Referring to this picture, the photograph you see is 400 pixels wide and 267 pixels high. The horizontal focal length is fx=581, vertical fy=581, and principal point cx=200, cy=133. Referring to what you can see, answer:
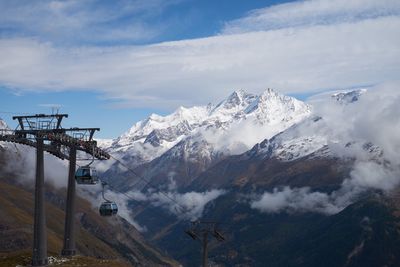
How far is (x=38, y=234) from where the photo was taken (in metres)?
109

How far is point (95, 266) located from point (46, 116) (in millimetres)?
33482

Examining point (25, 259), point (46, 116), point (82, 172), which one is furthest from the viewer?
point (25, 259)

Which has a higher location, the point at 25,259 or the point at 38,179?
the point at 38,179

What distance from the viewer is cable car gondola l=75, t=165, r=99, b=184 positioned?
10456 centimetres

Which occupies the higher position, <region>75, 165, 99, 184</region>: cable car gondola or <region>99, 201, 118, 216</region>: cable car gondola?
<region>75, 165, 99, 184</region>: cable car gondola

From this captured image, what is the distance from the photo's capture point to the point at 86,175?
10444 centimetres

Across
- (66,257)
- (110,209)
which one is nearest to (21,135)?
(110,209)

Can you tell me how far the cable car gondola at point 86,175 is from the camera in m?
105

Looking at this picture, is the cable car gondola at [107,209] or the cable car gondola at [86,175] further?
the cable car gondola at [107,209]

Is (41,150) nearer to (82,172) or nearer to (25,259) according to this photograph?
(82,172)

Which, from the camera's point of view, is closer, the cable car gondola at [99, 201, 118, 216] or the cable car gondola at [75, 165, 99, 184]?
the cable car gondola at [75, 165, 99, 184]

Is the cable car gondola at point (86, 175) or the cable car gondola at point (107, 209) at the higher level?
the cable car gondola at point (86, 175)

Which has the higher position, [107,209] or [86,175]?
[86,175]

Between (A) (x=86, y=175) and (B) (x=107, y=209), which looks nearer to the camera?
(A) (x=86, y=175)
